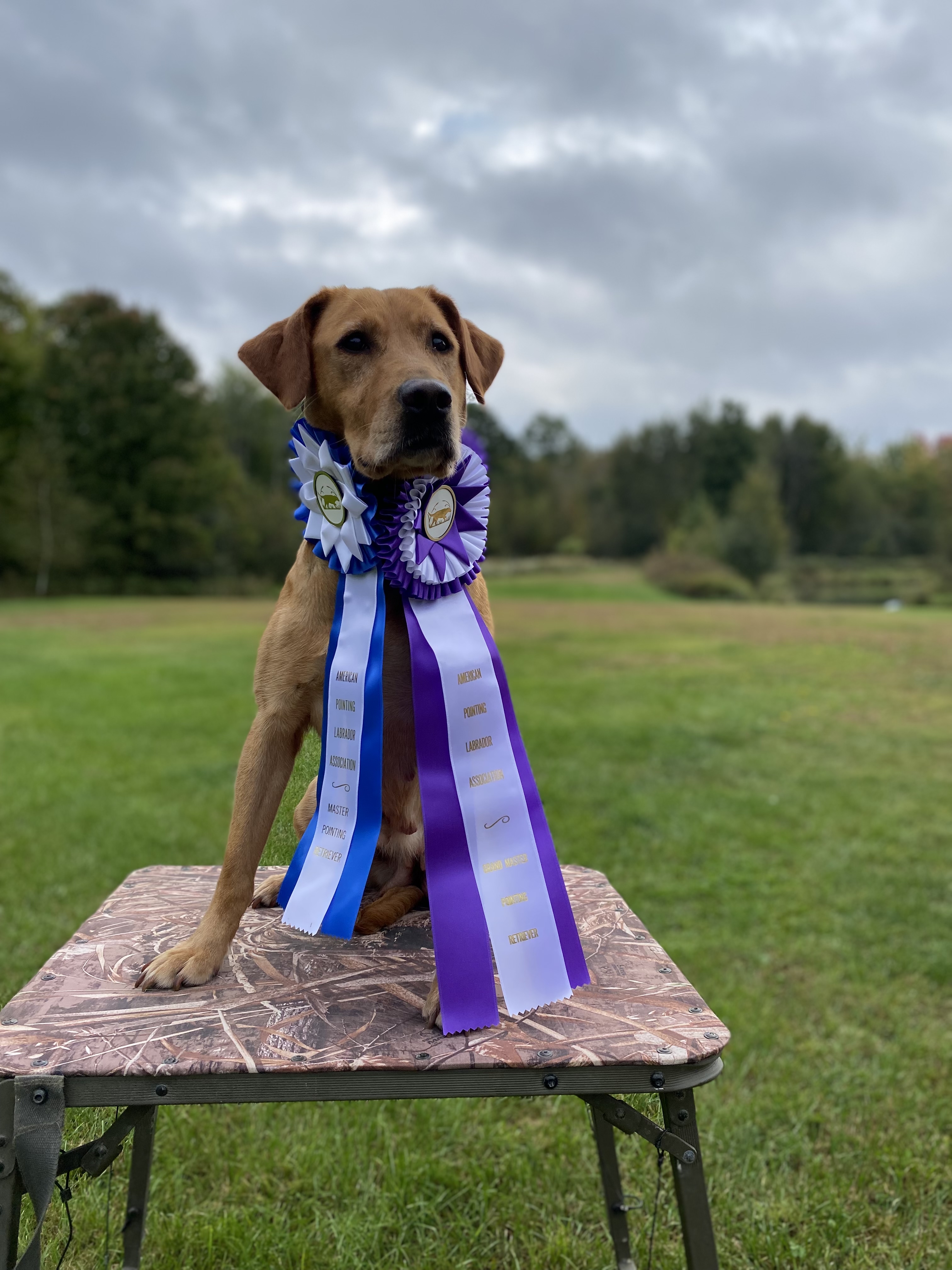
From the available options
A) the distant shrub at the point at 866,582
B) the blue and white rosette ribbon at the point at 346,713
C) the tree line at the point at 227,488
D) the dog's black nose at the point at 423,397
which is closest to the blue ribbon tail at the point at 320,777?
the blue and white rosette ribbon at the point at 346,713

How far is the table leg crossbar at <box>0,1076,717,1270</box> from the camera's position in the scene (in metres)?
1.48

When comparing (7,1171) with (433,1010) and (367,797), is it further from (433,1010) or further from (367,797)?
(367,797)

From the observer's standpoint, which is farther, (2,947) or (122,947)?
(2,947)

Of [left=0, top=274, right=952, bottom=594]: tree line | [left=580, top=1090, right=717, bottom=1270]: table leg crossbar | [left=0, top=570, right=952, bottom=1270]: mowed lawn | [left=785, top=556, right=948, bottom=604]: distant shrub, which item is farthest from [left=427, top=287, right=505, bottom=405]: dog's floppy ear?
[left=785, top=556, right=948, bottom=604]: distant shrub

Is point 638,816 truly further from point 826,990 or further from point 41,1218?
point 41,1218

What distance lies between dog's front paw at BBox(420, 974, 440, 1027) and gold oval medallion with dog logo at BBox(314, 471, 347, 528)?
983 millimetres

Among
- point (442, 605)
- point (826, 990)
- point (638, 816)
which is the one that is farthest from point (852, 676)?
point (442, 605)

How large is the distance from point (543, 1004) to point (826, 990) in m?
2.98

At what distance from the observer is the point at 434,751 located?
1.90 meters

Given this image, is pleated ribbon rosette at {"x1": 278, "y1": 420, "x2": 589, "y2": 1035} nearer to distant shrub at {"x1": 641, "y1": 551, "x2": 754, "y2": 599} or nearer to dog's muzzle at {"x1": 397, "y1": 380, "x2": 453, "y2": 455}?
dog's muzzle at {"x1": 397, "y1": 380, "x2": 453, "y2": 455}

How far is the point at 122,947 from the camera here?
6.65ft

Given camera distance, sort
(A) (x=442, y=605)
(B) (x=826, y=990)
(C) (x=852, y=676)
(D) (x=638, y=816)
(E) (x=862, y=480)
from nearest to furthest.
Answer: (A) (x=442, y=605) → (B) (x=826, y=990) → (D) (x=638, y=816) → (C) (x=852, y=676) → (E) (x=862, y=480)

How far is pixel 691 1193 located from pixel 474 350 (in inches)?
75.9

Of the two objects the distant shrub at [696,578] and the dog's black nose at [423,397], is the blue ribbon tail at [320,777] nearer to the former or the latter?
the dog's black nose at [423,397]
